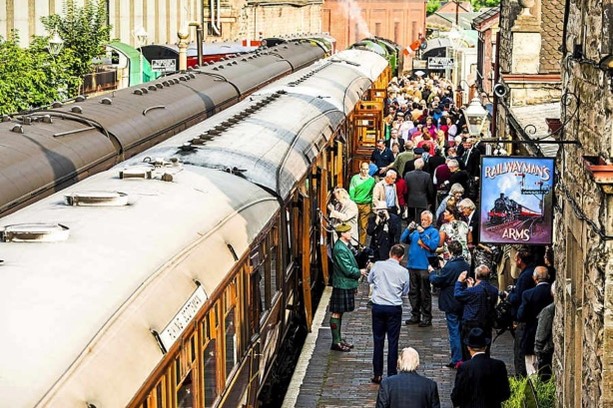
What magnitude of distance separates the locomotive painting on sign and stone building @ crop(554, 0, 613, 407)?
2.33 ft

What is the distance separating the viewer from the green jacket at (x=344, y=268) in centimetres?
1565

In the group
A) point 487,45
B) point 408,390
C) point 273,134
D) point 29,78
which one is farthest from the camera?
point 487,45

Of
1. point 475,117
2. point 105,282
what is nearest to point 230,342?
point 105,282

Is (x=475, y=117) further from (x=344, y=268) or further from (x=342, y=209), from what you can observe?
(x=344, y=268)

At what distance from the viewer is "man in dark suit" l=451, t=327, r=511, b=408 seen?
11.4 metres

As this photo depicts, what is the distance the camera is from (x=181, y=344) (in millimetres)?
7914

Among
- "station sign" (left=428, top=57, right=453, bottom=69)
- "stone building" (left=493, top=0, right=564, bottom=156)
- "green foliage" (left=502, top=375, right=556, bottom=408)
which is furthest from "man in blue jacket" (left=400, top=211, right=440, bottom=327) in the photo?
"station sign" (left=428, top=57, right=453, bottom=69)

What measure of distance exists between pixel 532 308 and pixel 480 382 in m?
2.55

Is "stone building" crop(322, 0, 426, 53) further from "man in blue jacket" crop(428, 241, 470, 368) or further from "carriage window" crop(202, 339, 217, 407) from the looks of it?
"carriage window" crop(202, 339, 217, 407)

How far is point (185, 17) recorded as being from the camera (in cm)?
6222

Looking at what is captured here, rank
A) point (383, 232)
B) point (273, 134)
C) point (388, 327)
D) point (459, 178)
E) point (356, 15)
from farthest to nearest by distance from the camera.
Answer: point (356, 15) → point (459, 178) → point (383, 232) → point (273, 134) → point (388, 327)

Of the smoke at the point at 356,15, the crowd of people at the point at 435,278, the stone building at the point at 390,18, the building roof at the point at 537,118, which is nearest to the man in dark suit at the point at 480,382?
the crowd of people at the point at 435,278

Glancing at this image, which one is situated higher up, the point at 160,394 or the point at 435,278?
the point at 160,394

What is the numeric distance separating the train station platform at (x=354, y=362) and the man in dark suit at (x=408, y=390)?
324 centimetres
